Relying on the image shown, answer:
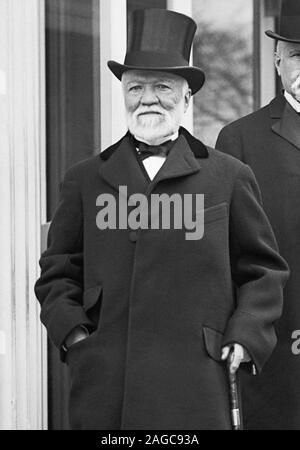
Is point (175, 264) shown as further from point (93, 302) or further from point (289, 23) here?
point (289, 23)

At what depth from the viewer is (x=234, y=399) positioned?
4.84m

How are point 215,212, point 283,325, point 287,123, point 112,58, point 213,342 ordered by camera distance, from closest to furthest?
point 213,342 → point 215,212 → point 283,325 → point 287,123 → point 112,58

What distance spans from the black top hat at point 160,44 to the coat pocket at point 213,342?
3.05ft

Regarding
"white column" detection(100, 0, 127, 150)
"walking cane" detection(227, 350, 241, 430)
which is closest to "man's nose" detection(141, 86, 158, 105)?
"walking cane" detection(227, 350, 241, 430)

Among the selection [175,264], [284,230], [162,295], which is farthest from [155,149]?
[284,230]

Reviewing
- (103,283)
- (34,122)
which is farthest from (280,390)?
(34,122)

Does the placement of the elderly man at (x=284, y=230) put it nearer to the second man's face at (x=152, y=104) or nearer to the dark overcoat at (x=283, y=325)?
the dark overcoat at (x=283, y=325)

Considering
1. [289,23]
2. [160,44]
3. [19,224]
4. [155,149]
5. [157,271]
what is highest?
[289,23]

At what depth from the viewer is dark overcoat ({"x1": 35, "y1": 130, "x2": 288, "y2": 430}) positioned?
4770 millimetres

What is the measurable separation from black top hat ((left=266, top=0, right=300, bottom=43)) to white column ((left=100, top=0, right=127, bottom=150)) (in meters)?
0.94

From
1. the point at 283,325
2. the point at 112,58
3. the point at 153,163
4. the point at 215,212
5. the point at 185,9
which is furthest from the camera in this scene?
the point at 185,9

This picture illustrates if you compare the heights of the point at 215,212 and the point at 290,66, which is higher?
the point at 290,66

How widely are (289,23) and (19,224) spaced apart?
1.44 metres

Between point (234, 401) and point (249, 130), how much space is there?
1.25 m
